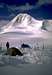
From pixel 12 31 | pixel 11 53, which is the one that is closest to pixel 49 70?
pixel 11 53

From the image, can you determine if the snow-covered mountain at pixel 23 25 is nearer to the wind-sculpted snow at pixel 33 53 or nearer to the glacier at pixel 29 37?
the glacier at pixel 29 37

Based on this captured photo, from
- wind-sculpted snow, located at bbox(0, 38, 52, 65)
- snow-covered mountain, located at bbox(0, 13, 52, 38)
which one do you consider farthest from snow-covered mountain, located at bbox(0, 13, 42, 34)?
wind-sculpted snow, located at bbox(0, 38, 52, 65)

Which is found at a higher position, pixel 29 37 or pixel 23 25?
pixel 23 25

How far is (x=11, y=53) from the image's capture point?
2033mm

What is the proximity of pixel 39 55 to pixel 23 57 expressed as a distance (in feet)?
0.56

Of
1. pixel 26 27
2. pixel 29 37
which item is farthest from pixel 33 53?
pixel 26 27

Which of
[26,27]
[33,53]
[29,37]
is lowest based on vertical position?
[33,53]

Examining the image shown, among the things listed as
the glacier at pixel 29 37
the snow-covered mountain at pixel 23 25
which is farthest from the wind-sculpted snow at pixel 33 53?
the snow-covered mountain at pixel 23 25

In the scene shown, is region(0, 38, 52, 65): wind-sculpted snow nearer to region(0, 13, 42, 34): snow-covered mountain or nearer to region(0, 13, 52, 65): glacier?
region(0, 13, 52, 65): glacier

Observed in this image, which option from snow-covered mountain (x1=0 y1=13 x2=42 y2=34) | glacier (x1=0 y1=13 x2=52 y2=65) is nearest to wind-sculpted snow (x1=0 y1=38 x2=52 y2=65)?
glacier (x1=0 y1=13 x2=52 y2=65)

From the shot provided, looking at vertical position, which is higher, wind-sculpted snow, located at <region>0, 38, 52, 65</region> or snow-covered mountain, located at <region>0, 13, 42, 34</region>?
snow-covered mountain, located at <region>0, 13, 42, 34</region>

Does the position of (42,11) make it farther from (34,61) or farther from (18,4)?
(34,61)

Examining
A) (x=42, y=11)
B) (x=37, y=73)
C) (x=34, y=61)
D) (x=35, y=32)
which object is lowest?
(x=37, y=73)

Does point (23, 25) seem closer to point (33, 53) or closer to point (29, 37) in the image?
point (29, 37)
